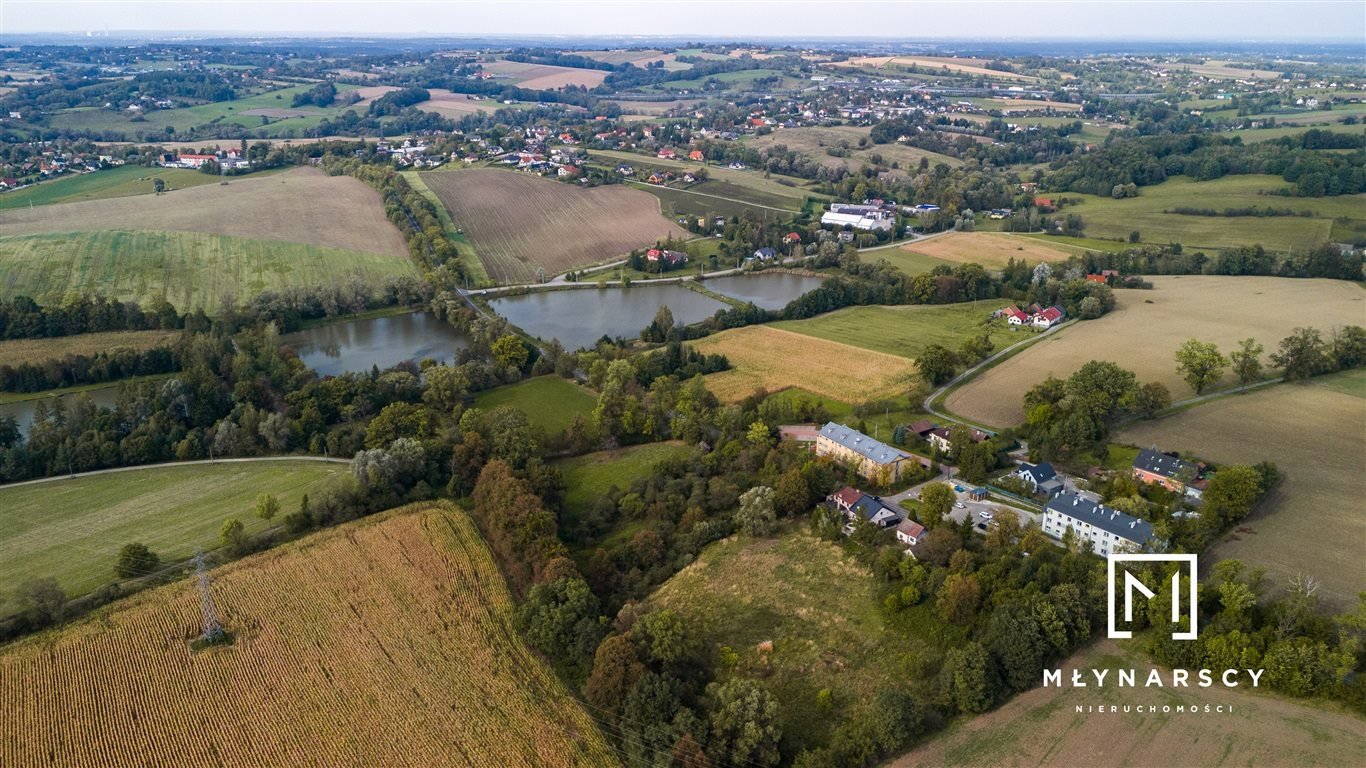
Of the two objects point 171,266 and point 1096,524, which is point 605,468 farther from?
point 171,266

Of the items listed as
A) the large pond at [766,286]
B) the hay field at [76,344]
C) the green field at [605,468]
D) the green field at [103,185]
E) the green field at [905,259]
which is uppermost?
the green field at [103,185]

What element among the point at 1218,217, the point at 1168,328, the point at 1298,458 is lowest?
the point at 1298,458

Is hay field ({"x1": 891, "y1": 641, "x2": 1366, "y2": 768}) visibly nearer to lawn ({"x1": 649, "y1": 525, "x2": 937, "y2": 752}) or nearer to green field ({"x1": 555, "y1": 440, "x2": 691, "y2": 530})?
lawn ({"x1": 649, "y1": 525, "x2": 937, "y2": 752})

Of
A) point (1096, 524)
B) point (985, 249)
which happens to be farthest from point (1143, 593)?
point (985, 249)

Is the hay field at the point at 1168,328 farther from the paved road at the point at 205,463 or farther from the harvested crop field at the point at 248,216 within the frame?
the harvested crop field at the point at 248,216

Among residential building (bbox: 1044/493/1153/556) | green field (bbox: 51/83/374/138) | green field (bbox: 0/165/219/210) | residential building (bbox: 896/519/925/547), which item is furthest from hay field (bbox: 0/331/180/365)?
green field (bbox: 51/83/374/138)

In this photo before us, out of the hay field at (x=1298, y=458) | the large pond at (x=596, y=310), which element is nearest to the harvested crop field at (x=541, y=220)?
the large pond at (x=596, y=310)
